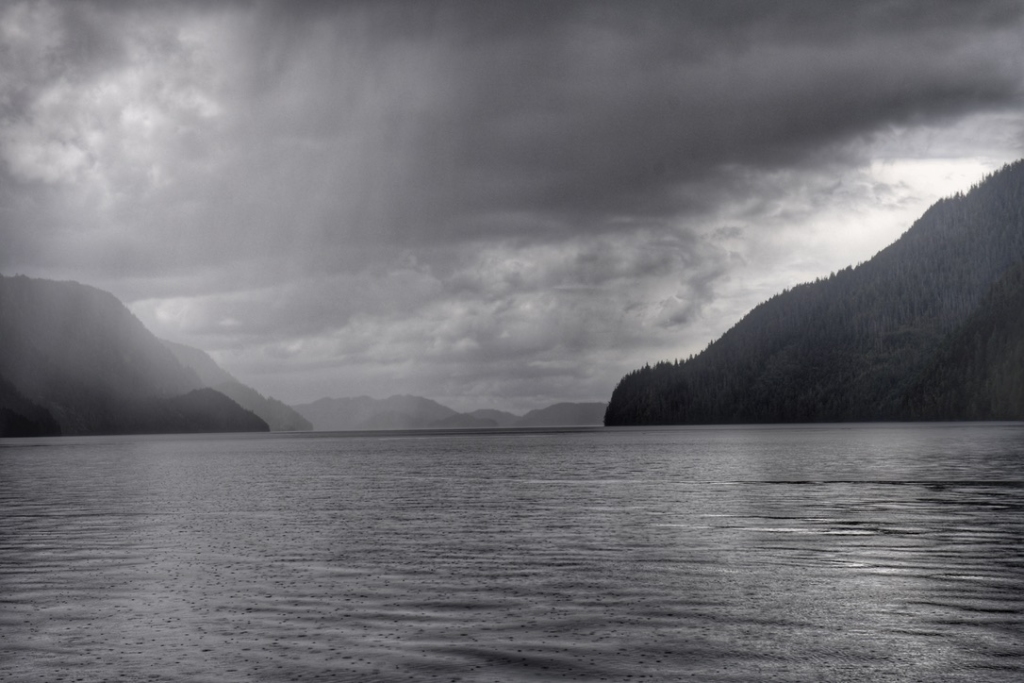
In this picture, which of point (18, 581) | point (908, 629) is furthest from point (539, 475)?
point (908, 629)

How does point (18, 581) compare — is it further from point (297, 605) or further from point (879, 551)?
point (879, 551)

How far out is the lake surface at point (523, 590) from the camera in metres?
23.7

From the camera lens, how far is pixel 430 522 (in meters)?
63.1

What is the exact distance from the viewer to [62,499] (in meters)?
87.9

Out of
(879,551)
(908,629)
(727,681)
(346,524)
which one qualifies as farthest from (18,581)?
(879,551)

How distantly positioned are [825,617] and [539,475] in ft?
316

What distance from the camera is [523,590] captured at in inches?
1373

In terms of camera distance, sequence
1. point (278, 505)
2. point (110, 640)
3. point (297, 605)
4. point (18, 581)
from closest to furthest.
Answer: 1. point (110, 640)
2. point (297, 605)
3. point (18, 581)
4. point (278, 505)

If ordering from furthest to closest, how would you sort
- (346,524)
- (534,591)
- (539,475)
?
(539,475)
(346,524)
(534,591)

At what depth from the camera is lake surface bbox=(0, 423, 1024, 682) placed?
23.7 metres

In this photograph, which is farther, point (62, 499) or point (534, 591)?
point (62, 499)

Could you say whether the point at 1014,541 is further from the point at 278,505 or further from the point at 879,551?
the point at 278,505

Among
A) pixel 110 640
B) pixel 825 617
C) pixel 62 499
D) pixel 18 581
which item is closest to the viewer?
pixel 110 640

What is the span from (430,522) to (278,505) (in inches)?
843
